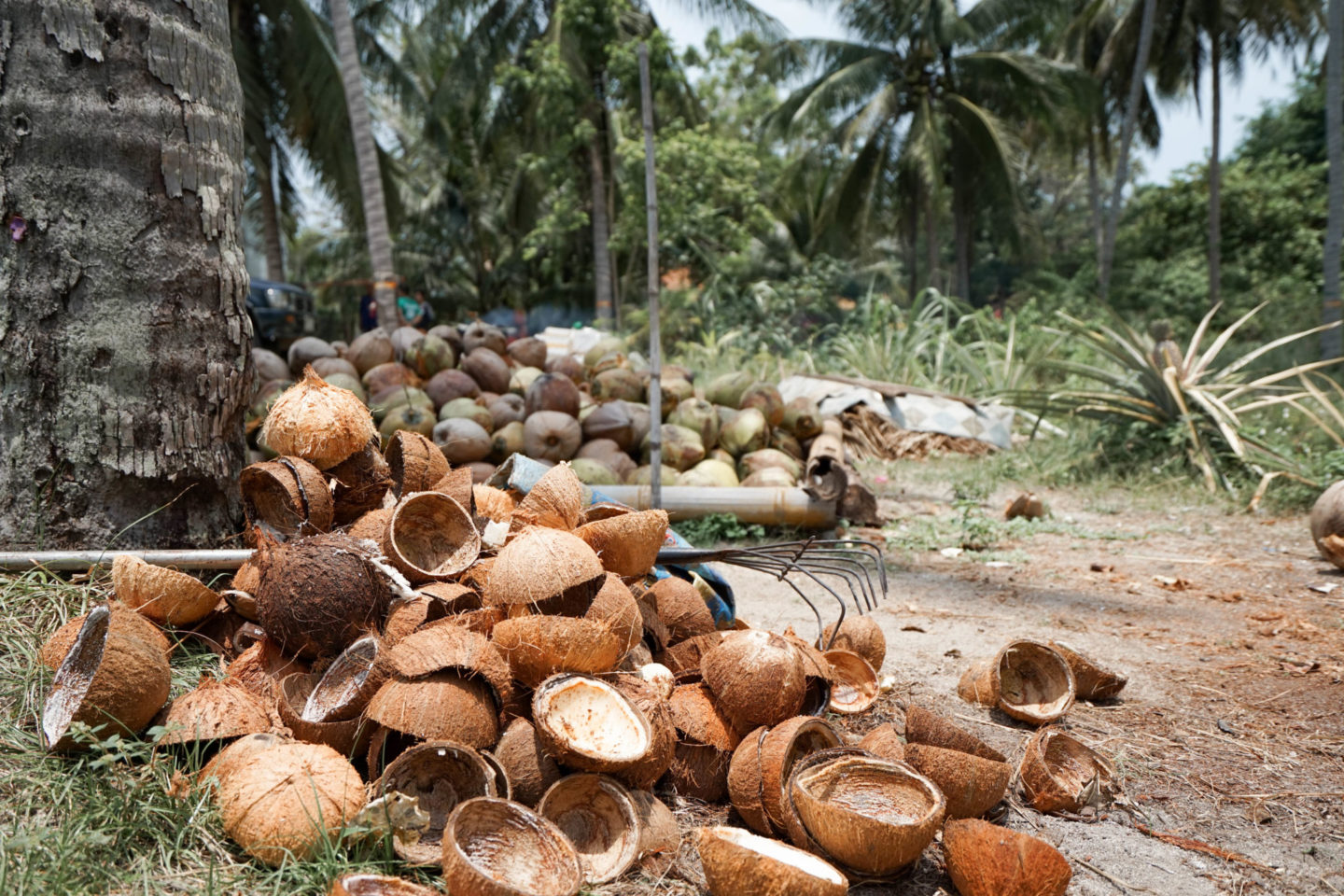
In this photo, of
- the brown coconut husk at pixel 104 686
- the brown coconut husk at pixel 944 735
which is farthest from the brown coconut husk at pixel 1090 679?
the brown coconut husk at pixel 104 686

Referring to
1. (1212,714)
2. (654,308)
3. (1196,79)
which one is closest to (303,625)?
(654,308)

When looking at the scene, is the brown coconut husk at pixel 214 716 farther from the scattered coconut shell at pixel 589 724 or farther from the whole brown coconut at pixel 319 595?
the scattered coconut shell at pixel 589 724

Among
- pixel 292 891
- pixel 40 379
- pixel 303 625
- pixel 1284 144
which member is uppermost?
pixel 1284 144

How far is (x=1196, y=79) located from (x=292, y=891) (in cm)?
2493

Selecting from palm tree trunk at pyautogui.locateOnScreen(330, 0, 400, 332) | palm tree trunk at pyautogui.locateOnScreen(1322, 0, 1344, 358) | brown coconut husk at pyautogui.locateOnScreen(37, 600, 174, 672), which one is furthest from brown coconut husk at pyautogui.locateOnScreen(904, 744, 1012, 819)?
palm tree trunk at pyautogui.locateOnScreen(1322, 0, 1344, 358)

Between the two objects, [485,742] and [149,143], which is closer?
[485,742]

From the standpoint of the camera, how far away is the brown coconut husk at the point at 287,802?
71.4 inches

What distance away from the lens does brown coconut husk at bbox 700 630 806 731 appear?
229 cm

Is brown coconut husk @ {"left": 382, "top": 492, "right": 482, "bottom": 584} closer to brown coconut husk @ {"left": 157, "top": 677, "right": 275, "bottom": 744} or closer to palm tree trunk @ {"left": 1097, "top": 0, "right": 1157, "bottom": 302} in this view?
brown coconut husk @ {"left": 157, "top": 677, "right": 275, "bottom": 744}

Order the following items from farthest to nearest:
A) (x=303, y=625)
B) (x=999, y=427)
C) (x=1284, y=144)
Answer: (x=1284, y=144)
(x=999, y=427)
(x=303, y=625)

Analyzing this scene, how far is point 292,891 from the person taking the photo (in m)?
1.74

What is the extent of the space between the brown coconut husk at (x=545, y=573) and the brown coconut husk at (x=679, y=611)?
0.44m

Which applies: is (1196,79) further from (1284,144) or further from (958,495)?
(958,495)

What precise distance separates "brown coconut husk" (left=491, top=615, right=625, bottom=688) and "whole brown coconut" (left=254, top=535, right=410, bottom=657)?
16.1 inches
